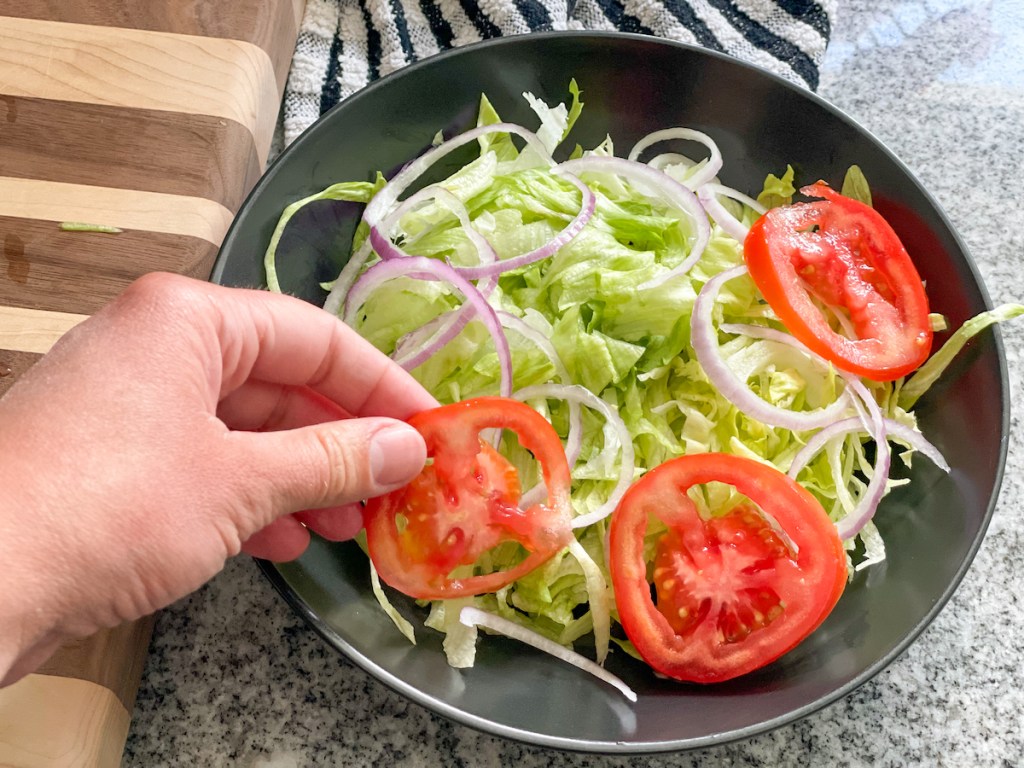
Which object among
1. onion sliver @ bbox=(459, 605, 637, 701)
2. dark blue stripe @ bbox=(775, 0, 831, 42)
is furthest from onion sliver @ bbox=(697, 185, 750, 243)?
onion sliver @ bbox=(459, 605, 637, 701)

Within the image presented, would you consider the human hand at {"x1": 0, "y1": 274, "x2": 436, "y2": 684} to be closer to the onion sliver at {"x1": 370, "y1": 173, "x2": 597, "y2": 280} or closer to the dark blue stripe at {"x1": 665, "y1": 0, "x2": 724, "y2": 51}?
the onion sliver at {"x1": 370, "y1": 173, "x2": 597, "y2": 280}

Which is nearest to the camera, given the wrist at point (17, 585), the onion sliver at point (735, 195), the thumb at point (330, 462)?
the wrist at point (17, 585)

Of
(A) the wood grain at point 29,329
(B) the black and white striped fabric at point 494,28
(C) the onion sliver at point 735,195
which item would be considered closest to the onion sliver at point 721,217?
(C) the onion sliver at point 735,195

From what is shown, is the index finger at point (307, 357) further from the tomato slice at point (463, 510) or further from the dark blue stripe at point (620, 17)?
the dark blue stripe at point (620, 17)

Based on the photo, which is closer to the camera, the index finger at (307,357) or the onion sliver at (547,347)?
the index finger at (307,357)

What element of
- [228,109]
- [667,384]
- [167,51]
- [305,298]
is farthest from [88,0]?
[667,384]

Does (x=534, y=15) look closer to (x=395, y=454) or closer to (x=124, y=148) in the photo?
(x=124, y=148)
